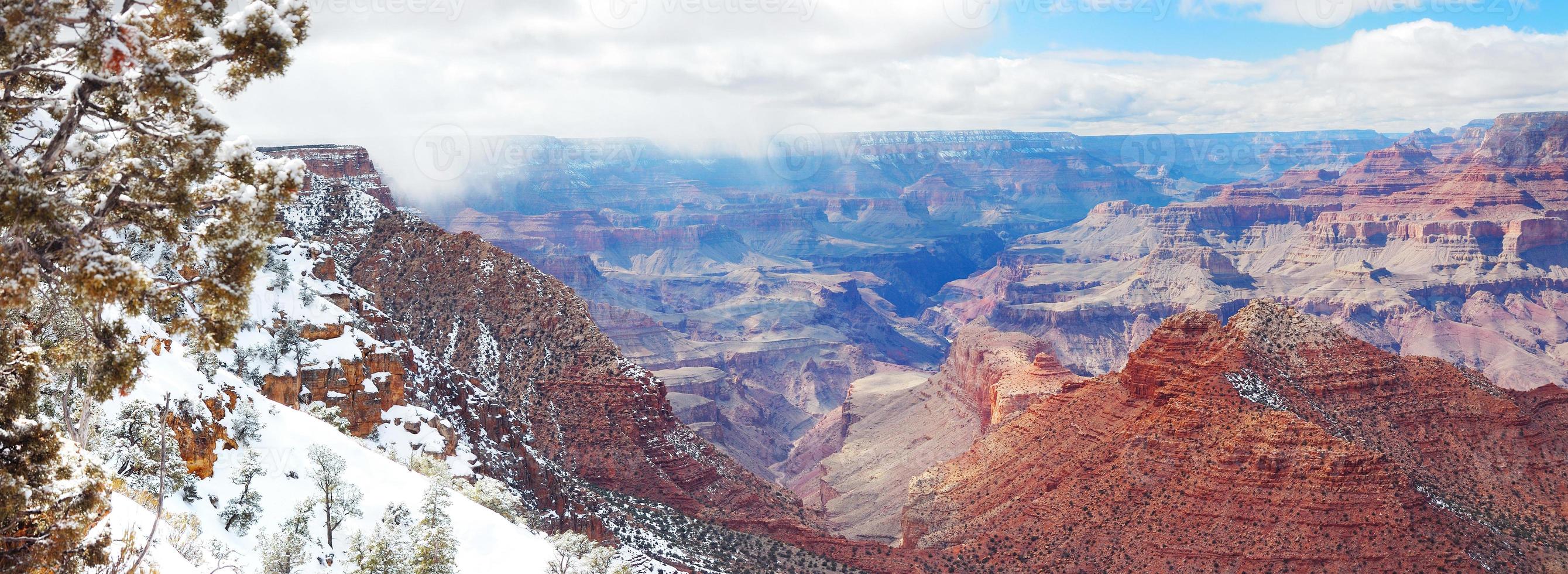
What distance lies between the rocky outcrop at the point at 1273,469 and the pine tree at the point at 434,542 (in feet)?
129

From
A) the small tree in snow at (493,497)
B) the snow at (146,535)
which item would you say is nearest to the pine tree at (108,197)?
the snow at (146,535)

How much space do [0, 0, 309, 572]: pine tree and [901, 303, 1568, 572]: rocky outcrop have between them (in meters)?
53.2

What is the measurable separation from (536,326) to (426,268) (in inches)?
403

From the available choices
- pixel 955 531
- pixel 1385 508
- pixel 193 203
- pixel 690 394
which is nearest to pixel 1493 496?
pixel 1385 508

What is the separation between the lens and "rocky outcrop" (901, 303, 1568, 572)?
53312mm

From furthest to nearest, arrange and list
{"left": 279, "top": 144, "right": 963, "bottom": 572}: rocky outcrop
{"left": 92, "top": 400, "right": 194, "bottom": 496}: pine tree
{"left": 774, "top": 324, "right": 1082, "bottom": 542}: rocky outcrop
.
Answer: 1. {"left": 774, "top": 324, "right": 1082, "bottom": 542}: rocky outcrop
2. {"left": 279, "top": 144, "right": 963, "bottom": 572}: rocky outcrop
3. {"left": 92, "top": 400, "right": 194, "bottom": 496}: pine tree

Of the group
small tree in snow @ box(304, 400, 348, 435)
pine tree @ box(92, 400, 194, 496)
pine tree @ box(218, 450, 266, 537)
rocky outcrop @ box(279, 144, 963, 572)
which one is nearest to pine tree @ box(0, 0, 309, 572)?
pine tree @ box(92, 400, 194, 496)

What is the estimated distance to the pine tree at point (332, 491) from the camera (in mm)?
31547

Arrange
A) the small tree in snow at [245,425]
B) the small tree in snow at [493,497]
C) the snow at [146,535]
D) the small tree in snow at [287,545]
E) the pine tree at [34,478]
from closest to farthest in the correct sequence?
the pine tree at [34,478]
the snow at [146,535]
the small tree in snow at [287,545]
the small tree in snow at [245,425]
the small tree in snow at [493,497]

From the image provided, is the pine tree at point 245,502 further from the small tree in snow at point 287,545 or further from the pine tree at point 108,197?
→ the pine tree at point 108,197

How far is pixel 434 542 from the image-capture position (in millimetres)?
26641

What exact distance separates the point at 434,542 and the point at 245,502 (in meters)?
7.99

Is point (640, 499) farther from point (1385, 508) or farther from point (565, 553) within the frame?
point (1385, 508)

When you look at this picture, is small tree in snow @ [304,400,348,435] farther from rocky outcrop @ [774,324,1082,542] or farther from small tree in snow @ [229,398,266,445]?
rocky outcrop @ [774,324,1082,542]
